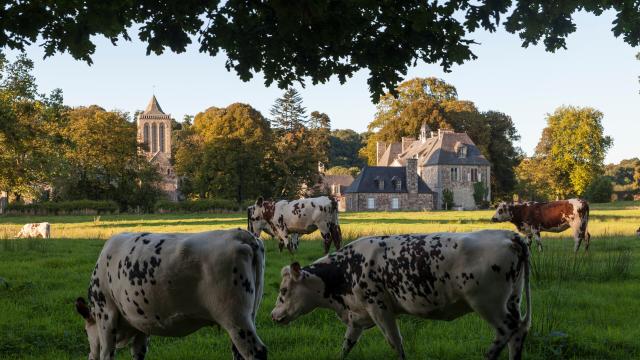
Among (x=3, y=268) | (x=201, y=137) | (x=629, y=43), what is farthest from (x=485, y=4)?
(x=201, y=137)

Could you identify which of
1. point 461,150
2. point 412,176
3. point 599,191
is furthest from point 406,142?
point 599,191

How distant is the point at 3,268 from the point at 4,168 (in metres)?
19.3

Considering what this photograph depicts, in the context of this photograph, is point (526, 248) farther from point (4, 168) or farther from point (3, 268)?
point (4, 168)

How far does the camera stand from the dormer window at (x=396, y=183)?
276ft

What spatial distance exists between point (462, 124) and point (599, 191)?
22.2 m

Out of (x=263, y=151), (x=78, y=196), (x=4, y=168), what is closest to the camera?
(x=4, y=168)

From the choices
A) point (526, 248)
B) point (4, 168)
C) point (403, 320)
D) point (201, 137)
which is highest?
point (201, 137)

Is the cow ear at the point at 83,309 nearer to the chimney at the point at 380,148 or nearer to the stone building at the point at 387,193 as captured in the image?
the stone building at the point at 387,193

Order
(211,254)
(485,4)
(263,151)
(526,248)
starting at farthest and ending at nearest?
1. (263,151)
2. (485,4)
3. (526,248)
4. (211,254)

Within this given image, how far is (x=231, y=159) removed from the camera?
66.8 m

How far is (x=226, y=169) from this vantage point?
67250mm

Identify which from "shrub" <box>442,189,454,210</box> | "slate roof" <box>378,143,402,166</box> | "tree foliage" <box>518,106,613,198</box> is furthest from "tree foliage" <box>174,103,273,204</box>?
"tree foliage" <box>518,106,613,198</box>

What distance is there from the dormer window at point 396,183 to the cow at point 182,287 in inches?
3112

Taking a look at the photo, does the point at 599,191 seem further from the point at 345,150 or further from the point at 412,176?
the point at 345,150
